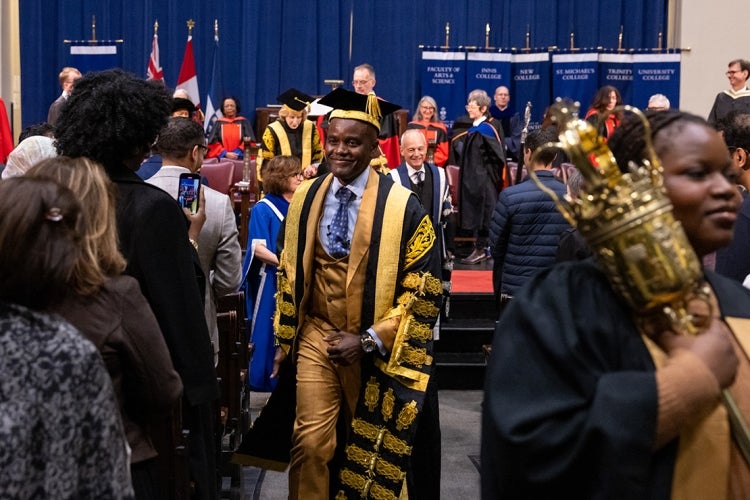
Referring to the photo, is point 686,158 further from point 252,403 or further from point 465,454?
point 252,403

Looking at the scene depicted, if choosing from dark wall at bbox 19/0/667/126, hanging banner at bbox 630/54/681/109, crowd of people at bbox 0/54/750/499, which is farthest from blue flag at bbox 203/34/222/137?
crowd of people at bbox 0/54/750/499

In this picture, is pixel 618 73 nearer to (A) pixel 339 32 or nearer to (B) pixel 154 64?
(A) pixel 339 32

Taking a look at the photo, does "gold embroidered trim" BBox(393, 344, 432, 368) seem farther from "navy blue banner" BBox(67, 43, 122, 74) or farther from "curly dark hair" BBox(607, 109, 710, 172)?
"navy blue banner" BBox(67, 43, 122, 74)

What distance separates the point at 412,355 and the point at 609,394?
2.75 metres

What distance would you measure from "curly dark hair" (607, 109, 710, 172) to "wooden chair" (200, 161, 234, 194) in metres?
10.5

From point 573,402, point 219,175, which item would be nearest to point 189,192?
point 573,402

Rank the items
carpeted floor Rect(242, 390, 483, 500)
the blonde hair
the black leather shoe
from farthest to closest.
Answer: the black leather shoe
carpeted floor Rect(242, 390, 483, 500)
the blonde hair

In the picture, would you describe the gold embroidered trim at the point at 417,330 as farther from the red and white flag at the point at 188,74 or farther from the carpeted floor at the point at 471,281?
the red and white flag at the point at 188,74

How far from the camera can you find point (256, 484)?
5.89 meters

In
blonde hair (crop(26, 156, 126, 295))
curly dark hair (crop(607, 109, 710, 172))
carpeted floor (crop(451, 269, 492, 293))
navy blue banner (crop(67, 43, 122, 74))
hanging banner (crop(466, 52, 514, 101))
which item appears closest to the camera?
curly dark hair (crop(607, 109, 710, 172))

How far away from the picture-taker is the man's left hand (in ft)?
14.2

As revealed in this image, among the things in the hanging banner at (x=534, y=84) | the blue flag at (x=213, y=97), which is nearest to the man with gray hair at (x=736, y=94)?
the hanging banner at (x=534, y=84)

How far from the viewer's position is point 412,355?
4.44 m

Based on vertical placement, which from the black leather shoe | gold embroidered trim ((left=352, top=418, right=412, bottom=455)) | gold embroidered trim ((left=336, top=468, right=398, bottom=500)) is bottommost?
the black leather shoe
